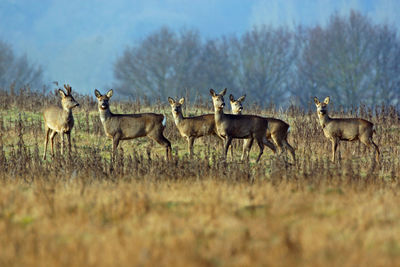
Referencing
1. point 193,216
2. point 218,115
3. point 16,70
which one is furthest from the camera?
point 16,70

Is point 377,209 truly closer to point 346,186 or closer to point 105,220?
point 346,186

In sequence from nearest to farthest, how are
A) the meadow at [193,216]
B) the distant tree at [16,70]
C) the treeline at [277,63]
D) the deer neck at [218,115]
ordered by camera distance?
1. the meadow at [193,216]
2. the deer neck at [218,115]
3. the treeline at [277,63]
4. the distant tree at [16,70]

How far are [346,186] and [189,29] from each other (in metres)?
48.2

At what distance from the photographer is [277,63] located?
164ft

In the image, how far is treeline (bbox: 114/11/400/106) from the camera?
4491 cm

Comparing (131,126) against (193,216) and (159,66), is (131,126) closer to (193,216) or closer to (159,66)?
(193,216)

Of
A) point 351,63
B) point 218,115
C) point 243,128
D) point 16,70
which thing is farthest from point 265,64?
point 243,128

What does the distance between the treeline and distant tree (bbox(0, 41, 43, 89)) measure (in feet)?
34.6

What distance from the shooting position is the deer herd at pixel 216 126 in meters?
13.1

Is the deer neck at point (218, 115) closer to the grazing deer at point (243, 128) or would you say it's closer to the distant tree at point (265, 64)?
the grazing deer at point (243, 128)

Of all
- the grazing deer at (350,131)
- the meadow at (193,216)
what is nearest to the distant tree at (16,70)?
the grazing deer at (350,131)

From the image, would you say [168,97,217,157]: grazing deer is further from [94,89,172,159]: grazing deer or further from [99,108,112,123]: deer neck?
[99,108,112,123]: deer neck

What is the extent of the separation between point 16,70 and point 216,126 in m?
46.3

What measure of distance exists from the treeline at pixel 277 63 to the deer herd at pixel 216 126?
3069 centimetres
